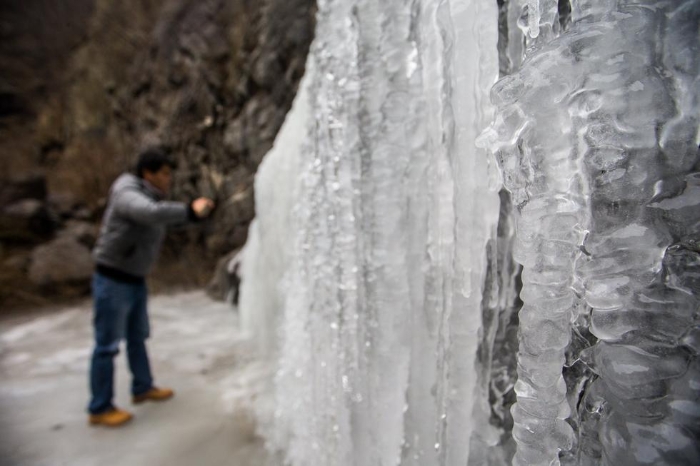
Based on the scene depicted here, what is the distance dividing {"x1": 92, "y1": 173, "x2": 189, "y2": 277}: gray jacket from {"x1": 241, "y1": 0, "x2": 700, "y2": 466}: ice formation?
2.39ft

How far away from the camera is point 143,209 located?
1882 millimetres

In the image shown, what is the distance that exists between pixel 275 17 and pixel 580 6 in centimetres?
560

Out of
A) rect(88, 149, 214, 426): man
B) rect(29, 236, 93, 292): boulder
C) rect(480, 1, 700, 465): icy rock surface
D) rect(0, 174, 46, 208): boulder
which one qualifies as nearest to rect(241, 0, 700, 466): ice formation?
rect(480, 1, 700, 465): icy rock surface

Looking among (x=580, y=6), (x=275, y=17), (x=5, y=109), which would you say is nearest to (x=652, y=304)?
(x=580, y=6)

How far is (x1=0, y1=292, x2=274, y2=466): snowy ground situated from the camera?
1788 mm

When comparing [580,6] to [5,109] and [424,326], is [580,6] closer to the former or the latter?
[424,326]

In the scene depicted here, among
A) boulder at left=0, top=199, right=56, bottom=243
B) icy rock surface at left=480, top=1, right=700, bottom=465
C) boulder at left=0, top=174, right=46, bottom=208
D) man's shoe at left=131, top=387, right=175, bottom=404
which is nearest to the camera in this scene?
icy rock surface at left=480, top=1, right=700, bottom=465

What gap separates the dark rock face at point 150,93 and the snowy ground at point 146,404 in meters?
2.57

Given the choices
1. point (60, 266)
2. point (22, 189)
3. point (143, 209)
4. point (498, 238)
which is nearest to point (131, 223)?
point (143, 209)

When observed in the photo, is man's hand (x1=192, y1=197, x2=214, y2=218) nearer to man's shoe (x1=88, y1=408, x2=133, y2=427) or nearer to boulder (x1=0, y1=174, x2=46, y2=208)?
man's shoe (x1=88, y1=408, x2=133, y2=427)

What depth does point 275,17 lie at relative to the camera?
5270 mm

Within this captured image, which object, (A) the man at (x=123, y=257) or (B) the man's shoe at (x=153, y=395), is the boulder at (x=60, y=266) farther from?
(A) the man at (x=123, y=257)

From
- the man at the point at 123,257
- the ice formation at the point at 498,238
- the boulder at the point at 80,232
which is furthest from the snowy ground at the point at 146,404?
the boulder at the point at 80,232

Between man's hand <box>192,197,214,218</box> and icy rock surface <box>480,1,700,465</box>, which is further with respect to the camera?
man's hand <box>192,197,214,218</box>
